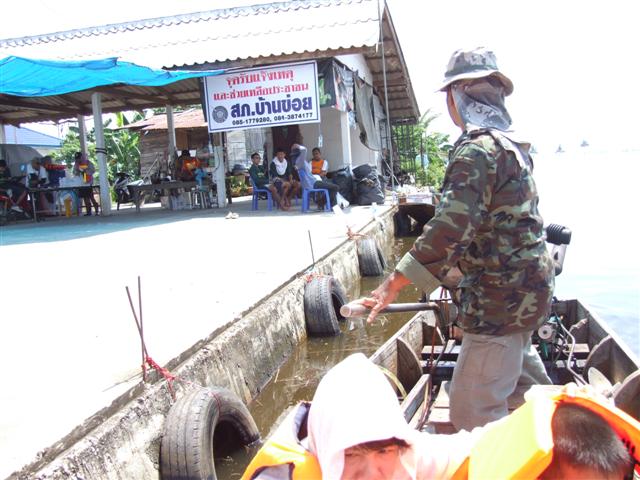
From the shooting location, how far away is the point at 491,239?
2215mm

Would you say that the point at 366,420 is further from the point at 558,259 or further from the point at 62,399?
the point at 558,259

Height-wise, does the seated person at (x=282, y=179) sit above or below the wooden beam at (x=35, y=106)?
below

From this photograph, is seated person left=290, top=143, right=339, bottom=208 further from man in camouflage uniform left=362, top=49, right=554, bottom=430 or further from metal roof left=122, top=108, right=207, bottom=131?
metal roof left=122, top=108, right=207, bottom=131

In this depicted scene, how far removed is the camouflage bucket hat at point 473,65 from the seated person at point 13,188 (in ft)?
49.9

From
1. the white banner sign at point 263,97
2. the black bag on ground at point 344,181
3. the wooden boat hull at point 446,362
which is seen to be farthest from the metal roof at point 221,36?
the wooden boat hull at point 446,362

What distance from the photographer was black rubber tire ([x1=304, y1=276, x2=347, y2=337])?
6230 mm

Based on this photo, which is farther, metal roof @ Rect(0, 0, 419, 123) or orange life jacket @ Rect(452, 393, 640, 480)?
metal roof @ Rect(0, 0, 419, 123)

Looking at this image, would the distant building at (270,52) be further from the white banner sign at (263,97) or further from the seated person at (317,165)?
the seated person at (317,165)

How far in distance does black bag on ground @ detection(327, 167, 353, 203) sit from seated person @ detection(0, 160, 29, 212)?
8.37 m

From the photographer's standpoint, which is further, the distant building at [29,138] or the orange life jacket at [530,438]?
the distant building at [29,138]

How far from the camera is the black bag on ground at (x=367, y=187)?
45.5 ft

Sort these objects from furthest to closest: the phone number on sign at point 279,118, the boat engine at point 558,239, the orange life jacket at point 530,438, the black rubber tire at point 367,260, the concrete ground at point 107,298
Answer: the phone number on sign at point 279,118, the black rubber tire at point 367,260, the boat engine at point 558,239, the concrete ground at point 107,298, the orange life jacket at point 530,438

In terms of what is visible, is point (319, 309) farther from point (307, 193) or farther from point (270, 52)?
point (270, 52)

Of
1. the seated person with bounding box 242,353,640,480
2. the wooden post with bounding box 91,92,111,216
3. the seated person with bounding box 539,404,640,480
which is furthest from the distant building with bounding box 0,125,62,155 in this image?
the seated person with bounding box 539,404,640,480
